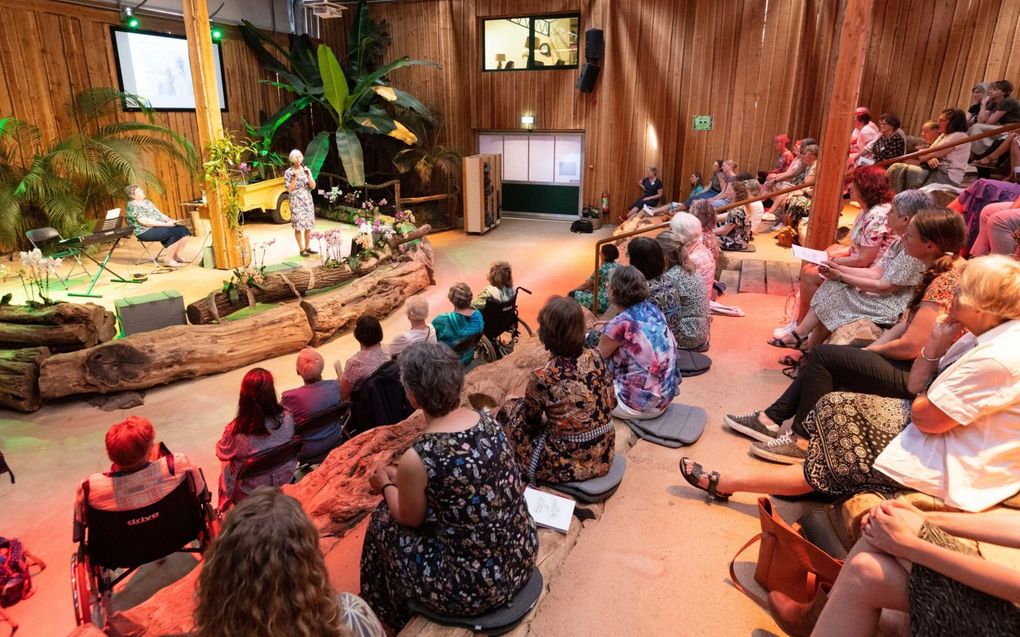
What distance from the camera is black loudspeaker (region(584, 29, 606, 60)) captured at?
11.7 m

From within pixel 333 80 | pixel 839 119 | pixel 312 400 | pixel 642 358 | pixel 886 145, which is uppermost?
pixel 333 80

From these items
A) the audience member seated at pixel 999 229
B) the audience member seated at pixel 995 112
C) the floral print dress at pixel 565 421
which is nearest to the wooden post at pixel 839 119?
the audience member seated at pixel 999 229

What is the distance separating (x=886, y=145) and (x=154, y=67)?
1151 centimetres

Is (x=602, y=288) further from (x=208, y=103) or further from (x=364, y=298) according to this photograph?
(x=208, y=103)

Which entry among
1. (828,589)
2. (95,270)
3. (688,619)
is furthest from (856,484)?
(95,270)

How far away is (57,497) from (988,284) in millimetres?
5360

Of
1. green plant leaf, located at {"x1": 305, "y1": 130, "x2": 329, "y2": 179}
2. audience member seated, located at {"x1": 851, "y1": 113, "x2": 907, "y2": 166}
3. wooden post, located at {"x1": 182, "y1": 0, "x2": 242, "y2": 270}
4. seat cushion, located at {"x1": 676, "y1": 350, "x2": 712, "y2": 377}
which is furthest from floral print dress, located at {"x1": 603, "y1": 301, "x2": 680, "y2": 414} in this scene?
green plant leaf, located at {"x1": 305, "y1": 130, "x2": 329, "y2": 179}

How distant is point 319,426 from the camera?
373 cm

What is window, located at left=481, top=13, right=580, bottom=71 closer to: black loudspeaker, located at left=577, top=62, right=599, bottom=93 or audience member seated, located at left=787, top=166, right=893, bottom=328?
black loudspeaker, located at left=577, top=62, right=599, bottom=93

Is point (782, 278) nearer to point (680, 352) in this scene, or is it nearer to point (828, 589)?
point (680, 352)

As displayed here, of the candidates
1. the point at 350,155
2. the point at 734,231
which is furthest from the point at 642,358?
the point at 350,155

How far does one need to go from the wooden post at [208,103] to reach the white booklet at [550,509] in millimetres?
7545

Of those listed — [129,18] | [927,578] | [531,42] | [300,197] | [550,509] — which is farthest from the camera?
[531,42]

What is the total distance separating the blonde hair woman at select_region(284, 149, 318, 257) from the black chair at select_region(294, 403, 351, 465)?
5967 millimetres
